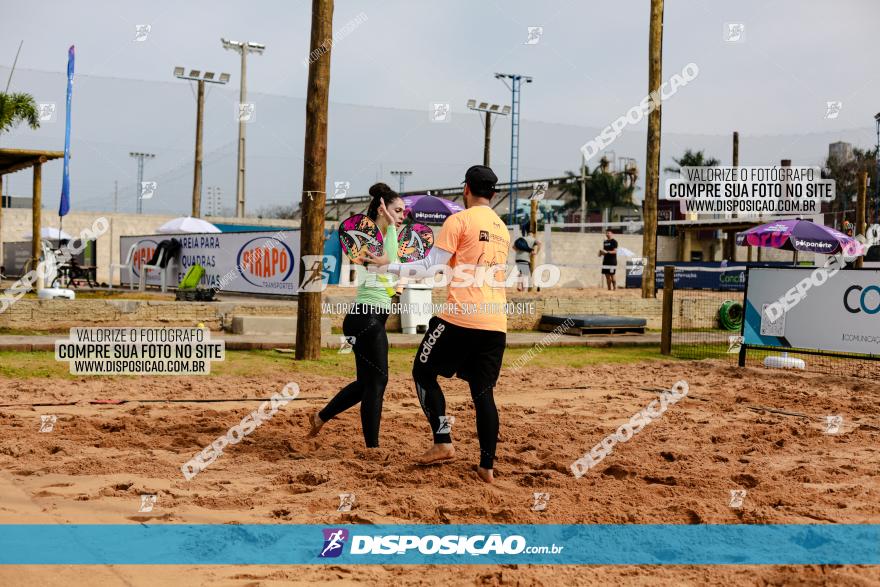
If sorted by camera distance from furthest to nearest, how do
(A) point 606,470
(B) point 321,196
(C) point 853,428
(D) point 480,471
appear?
(B) point 321,196
(C) point 853,428
(A) point 606,470
(D) point 480,471

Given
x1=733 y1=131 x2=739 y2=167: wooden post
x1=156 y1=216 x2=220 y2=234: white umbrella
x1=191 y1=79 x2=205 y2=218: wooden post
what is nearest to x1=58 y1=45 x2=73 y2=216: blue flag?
x1=156 y1=216 x2=220 y2=234: white umbrella

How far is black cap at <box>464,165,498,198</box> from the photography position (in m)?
5.34

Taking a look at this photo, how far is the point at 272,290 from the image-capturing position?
55.9 ft

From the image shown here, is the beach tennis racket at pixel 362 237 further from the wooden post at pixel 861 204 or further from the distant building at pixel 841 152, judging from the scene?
the distant building at pixel 841 152

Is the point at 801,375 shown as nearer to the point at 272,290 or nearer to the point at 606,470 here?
the point at 606,470

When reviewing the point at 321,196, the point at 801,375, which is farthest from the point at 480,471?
the point at 801,375

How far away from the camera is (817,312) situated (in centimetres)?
1164

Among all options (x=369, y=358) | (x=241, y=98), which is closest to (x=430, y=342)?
(x=369, y=358)

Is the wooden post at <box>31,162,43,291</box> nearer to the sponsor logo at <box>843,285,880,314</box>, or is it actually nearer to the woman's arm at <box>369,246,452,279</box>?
the woman's arm at <box>369,246,452,279</box>

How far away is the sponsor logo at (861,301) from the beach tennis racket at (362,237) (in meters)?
8.48

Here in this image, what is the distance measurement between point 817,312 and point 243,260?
12043mm

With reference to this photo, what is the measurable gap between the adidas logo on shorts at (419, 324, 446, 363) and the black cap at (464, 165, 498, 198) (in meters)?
0.98

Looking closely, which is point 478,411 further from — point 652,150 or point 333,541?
point 652,150

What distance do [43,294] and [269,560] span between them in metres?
11.9
